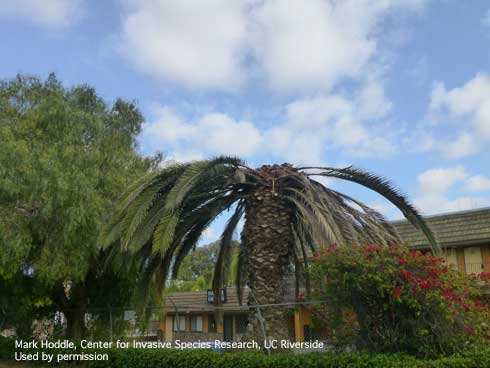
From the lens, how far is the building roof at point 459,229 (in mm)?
19469

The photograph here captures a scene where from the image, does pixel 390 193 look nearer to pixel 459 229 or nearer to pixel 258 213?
pixel 258 213

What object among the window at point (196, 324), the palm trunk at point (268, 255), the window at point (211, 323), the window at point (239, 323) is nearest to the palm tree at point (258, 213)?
the palm trunk at point (268, 255)

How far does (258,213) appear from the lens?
12.6 metres

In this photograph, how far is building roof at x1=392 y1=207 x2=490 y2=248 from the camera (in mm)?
19469

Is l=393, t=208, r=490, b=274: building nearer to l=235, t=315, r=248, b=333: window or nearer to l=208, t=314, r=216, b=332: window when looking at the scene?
l=235, t=315, r=248, b=333: window

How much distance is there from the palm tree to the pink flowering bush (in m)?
1.41

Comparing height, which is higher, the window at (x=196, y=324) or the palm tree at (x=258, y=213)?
the palm tree at (x=258, y=213)

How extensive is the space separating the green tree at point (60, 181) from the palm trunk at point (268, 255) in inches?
177

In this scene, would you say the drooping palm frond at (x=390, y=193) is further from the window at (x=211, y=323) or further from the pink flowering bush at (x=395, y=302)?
the window at (x=211, y=323)

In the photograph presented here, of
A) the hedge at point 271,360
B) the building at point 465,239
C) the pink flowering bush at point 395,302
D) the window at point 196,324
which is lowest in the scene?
the window at point 196,324

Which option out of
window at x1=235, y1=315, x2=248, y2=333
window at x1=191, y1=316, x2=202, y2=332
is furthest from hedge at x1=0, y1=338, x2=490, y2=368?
window at x1=191, y1=316, x2=202, y2=332

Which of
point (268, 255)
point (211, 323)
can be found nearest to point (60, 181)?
point (268, 255)

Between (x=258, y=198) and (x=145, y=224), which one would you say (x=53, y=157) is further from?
(x=258, y=198)

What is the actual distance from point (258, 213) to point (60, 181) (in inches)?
205
